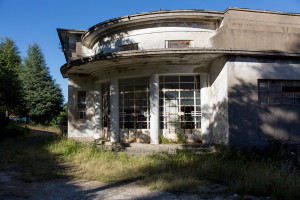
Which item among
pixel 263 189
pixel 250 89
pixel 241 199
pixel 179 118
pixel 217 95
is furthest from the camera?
pixel 179 118

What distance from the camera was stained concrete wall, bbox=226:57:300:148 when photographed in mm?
7441

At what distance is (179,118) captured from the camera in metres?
9.17

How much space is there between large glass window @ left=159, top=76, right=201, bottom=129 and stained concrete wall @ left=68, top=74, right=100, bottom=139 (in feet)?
11.4

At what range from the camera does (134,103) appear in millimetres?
9883

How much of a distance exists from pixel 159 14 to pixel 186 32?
1352 millimetres

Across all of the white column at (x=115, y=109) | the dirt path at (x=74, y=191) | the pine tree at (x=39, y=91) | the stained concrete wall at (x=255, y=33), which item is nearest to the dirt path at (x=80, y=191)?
the dirt path at (x=74, y=191)

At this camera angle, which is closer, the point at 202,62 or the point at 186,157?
the point at 186,157

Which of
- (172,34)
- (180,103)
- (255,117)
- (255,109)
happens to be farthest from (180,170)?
(172,34)

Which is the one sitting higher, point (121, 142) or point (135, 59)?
point (135, 59)

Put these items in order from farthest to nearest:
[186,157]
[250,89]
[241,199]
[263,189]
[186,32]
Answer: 1. [186,32]
2. [250,89]
3. [186,157]
4. [263,189]
5. [241,199]

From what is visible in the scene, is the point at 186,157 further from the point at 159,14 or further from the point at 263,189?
the point at 159,14

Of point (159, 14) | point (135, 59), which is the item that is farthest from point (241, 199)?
point (159, 14)

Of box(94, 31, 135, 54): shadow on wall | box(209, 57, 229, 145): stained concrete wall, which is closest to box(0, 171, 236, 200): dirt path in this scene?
box(209, 57, 229, 145): stained concrete wall

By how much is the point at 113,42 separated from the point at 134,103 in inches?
123
